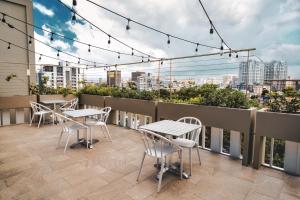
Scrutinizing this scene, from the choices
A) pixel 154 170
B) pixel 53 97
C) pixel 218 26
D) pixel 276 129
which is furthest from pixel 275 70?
pixel 53 97

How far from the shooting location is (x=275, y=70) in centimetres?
379

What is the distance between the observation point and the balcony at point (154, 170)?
7.73 ft

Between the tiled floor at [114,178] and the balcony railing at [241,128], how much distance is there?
0.84 ft

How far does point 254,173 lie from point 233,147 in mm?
701

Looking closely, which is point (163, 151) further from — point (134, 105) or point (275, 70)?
point (275, 70)

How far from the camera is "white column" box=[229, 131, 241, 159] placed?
3.50 meters

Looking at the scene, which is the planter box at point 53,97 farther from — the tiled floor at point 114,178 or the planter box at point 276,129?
the planter box at point 276,129

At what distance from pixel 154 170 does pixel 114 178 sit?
637 millimetres

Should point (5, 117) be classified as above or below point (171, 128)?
below

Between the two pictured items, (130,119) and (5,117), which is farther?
(5,117)

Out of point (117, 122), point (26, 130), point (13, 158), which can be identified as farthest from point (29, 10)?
point (13, 158)

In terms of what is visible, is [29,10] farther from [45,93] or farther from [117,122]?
[117,122]

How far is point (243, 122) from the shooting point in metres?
3.19

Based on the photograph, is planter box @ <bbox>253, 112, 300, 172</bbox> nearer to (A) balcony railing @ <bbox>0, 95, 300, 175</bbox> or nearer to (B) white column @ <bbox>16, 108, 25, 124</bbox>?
(A) balcony railing @ <bbox>0, 95, 300, 175</bbox>
